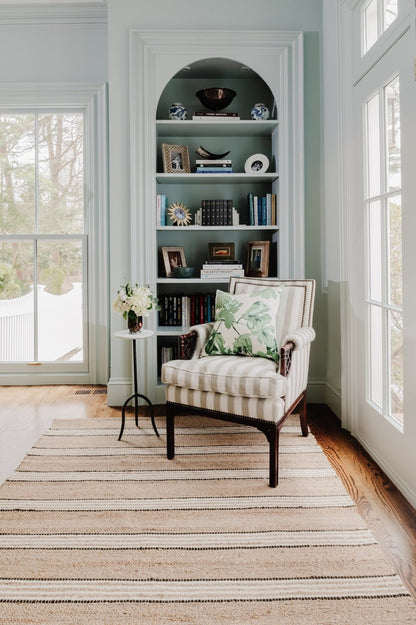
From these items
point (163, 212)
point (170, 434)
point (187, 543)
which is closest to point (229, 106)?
point (163, 212)

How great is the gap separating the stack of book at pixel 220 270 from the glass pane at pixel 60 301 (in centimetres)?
122

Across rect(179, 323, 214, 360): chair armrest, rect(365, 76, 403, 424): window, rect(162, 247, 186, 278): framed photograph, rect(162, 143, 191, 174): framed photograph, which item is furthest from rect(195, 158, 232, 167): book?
rect(179, 323, 214, 360): chair armrest

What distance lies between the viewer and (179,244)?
12.0 ft

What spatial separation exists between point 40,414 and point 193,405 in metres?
1.35

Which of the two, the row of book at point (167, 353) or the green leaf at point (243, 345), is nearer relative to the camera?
the green leaf at point (243, 345)

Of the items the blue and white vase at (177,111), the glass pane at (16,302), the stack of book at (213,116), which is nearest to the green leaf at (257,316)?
the stack of book at (213,116)

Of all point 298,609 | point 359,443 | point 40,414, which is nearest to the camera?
point 298,609

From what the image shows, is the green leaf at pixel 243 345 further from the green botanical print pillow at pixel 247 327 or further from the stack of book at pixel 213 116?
the stack of book at pixel 213 116

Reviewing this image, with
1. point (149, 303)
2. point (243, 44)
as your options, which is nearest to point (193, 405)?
point (149, 303)

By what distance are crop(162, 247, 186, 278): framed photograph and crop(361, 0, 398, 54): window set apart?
1727 mm

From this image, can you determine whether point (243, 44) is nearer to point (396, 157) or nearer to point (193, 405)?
point (396, 157)

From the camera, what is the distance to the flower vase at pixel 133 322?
2.59 m

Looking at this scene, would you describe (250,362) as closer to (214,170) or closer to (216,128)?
(214,170)

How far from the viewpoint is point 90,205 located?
12.7 ft
